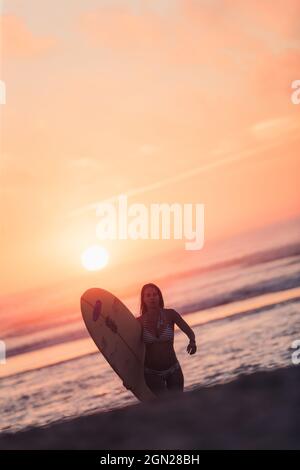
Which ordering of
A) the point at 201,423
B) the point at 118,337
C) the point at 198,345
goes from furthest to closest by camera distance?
the point at 198,345
the point at 118,337
the point at 201,423

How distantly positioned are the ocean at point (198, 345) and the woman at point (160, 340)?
1401mm

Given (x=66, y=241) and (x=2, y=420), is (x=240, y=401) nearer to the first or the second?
(x=2, y=420)

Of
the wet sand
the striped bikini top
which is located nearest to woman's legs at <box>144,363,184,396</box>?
the wet sand

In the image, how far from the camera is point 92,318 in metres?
5.99

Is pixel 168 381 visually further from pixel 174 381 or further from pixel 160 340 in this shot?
pixel 160 340

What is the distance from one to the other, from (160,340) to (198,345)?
3.55 metres

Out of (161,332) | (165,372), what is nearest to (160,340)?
(161,332)

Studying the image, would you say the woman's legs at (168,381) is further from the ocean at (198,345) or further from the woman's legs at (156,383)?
the ocean at (198,345)

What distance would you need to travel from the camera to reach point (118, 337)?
5.83 metres

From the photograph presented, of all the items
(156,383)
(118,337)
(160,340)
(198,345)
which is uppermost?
(198,345)

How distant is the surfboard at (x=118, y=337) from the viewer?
5.57 m

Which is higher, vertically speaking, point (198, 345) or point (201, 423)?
point (198, 345)

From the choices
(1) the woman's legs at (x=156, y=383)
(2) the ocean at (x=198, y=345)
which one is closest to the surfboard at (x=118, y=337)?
(1) the woman's legs at (x=156, y=383)

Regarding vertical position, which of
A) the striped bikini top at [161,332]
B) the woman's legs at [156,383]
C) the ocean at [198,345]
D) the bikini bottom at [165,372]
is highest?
the ocean at [198,345]
